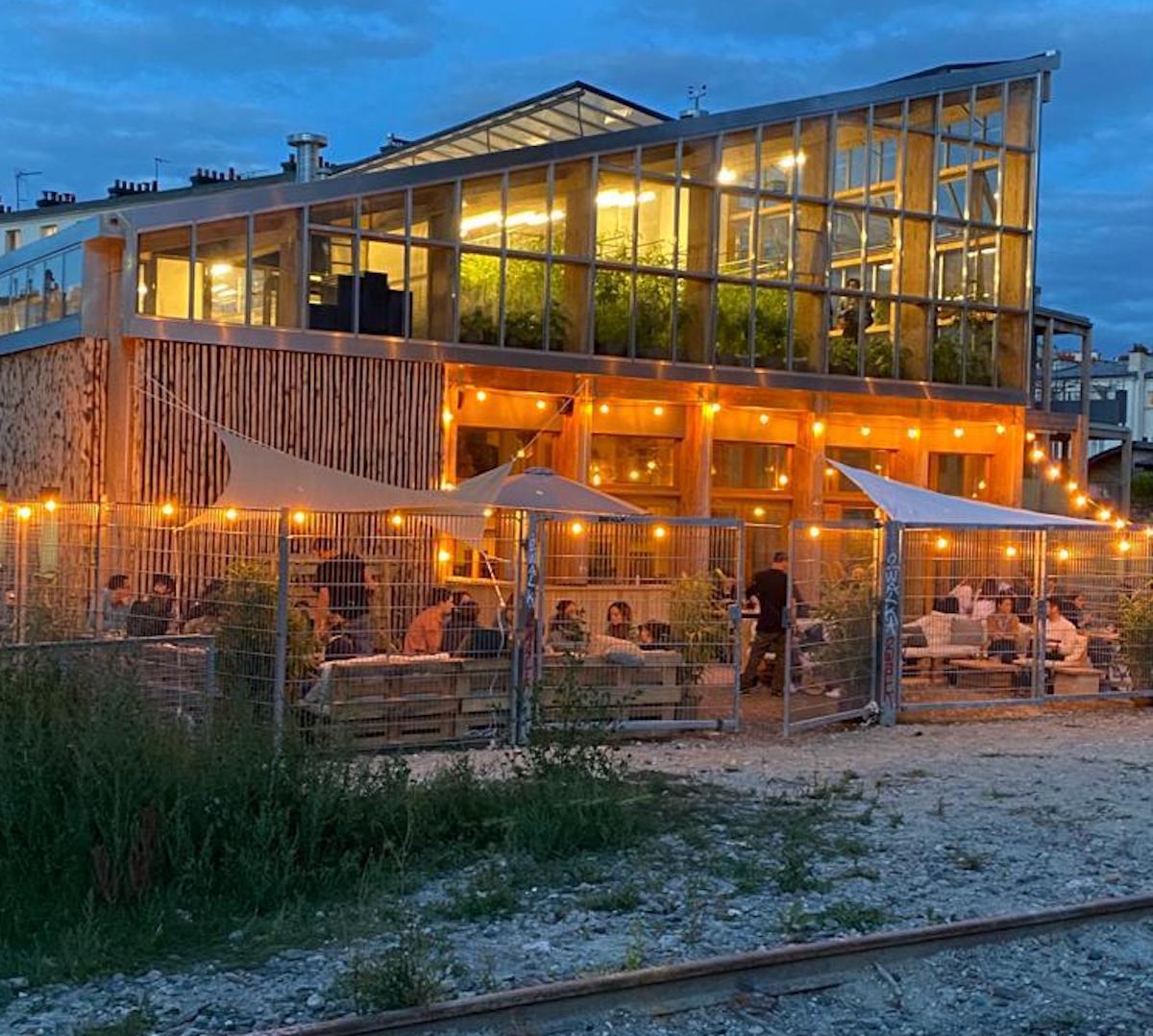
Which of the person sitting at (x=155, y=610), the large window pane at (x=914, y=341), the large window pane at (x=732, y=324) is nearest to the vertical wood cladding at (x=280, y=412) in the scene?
the large window pane at (x=732, y=324)

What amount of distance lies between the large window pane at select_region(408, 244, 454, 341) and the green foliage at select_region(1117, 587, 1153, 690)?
9985 millimetres

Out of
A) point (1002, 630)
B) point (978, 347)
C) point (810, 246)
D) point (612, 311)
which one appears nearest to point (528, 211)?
point (612, 311)

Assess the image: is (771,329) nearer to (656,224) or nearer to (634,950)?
(656,224)

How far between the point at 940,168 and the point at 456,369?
10.0 meters

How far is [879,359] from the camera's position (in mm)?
25484

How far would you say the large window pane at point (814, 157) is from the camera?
2484cm

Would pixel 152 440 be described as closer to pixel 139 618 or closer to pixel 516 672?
pixel 139 618

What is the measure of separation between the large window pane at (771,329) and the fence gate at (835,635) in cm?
938

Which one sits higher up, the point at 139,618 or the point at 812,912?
the point at 139,618

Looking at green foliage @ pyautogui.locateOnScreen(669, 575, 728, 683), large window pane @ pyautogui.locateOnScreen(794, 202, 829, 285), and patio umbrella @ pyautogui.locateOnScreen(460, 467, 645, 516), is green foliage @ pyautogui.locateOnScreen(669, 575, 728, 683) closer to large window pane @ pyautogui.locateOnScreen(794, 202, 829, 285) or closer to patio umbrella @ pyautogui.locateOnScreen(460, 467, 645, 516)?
patio umbrella @ pyautogui.locateOnScreen(460, 467, 645, 516)

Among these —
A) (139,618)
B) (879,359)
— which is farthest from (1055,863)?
(879,359)

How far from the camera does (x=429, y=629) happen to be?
1226 centimetres

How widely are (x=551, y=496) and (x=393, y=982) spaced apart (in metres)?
12.0

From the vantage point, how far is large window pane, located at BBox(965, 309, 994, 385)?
86.3 ft
